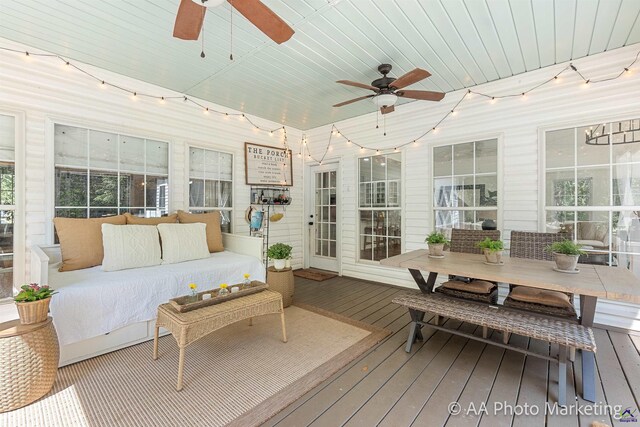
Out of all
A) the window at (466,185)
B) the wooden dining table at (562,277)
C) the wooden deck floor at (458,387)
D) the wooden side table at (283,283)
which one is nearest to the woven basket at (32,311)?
the wooden deck floor at (458,387)

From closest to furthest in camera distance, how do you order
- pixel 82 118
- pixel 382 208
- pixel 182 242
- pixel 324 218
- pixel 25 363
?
pixel 25 363
pixel 82 118
pixel 182 242
pixel 382 208
pixel 324 218

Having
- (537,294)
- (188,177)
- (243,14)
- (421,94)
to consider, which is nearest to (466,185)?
(421,94)

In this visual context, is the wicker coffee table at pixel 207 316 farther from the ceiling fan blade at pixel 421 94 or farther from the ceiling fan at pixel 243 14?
the ceiling fan blade at pixel 421 94

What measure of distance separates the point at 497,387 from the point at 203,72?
4.17 m

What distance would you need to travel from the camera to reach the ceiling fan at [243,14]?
5.92 feet

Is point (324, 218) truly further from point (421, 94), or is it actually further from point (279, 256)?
point (421, 94)

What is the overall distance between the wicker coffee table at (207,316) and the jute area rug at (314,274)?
2.41 metres

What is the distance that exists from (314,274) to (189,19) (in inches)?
168

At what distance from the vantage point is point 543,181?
3.39 meters

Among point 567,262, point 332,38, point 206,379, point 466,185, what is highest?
point 332,38

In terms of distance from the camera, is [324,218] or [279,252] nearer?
[279,252]

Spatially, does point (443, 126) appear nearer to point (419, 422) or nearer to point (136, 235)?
point (419, 422)

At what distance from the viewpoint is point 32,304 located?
6.40 ft

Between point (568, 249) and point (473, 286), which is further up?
point (568, 249)
